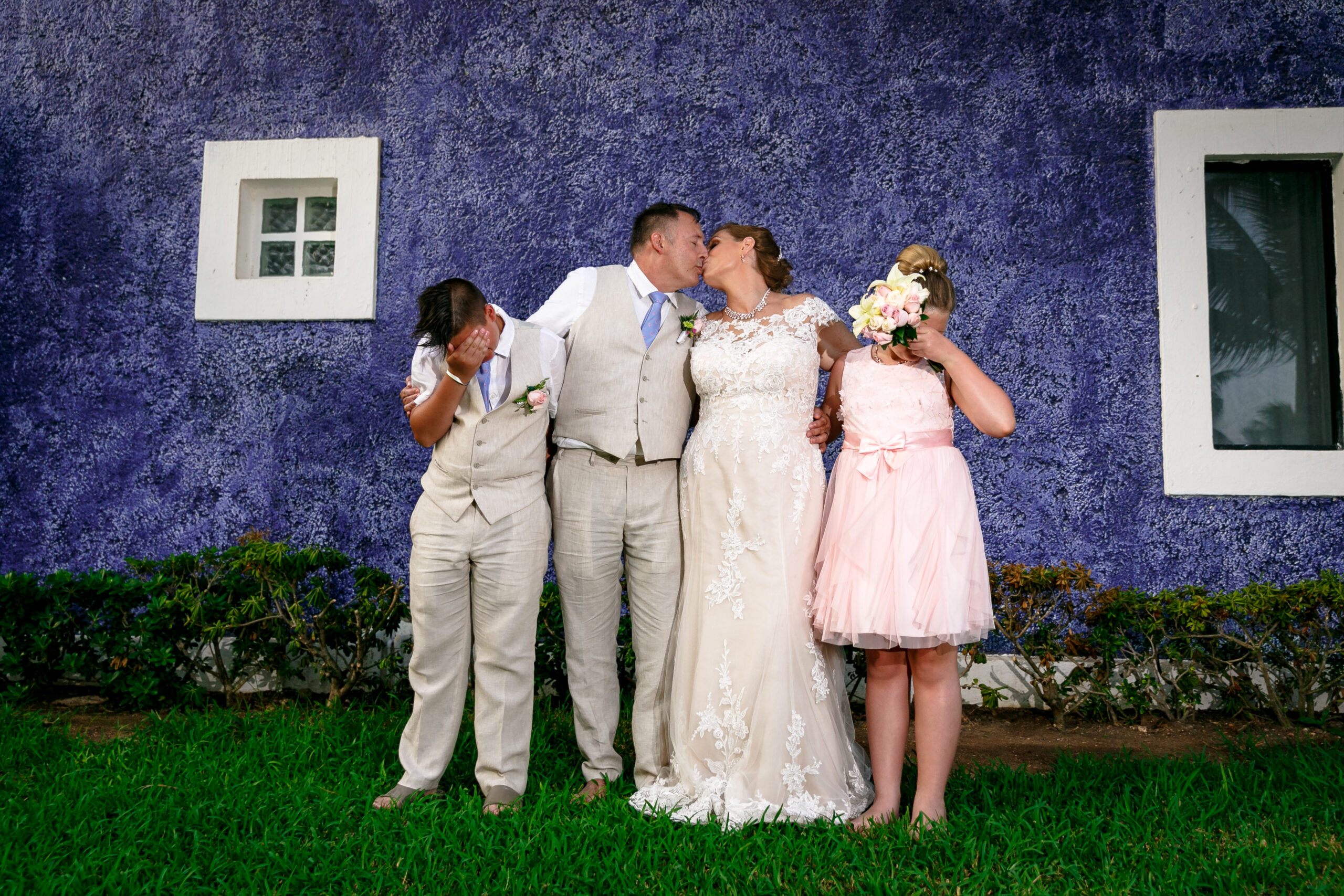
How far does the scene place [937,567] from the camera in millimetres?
3123

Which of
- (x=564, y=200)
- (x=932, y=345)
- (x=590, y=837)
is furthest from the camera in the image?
(x=564, y=200)

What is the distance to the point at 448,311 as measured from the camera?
10.1 ft

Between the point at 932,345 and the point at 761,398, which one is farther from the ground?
the point at 932,345

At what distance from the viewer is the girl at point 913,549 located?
311 cm

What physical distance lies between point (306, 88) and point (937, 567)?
4.79m

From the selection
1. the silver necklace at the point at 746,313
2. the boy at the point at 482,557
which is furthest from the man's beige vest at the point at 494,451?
the silver necklace at the point at 746,313

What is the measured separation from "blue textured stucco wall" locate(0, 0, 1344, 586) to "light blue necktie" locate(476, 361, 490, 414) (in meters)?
2.18

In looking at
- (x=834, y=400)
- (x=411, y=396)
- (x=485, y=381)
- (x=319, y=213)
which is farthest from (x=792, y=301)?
(x=319, y=213)

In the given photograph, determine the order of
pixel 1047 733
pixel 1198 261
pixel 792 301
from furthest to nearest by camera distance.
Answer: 1. pixel 1198 261
2. pixel 1047 733
3. pixel 792 301

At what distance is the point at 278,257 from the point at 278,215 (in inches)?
10.8

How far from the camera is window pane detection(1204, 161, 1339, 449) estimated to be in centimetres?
517

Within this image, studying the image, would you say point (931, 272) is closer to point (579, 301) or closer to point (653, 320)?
point (653, 320)

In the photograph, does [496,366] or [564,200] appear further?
[564,200]

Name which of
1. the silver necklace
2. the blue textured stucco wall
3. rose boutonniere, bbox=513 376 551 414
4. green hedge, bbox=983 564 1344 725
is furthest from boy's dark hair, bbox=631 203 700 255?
green hedge, bbox=983 564 1344 725
